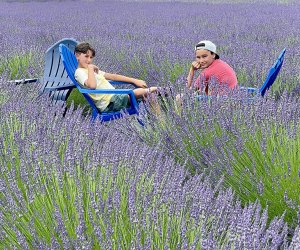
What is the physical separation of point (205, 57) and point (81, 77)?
0.99 meters

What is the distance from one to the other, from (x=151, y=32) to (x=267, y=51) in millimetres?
2420

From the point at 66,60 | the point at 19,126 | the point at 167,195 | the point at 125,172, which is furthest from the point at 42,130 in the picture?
the point at 66,60

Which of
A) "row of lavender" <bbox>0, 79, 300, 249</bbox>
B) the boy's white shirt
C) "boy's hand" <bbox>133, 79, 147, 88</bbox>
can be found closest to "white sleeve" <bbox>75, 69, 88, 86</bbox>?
the boy's white shirt

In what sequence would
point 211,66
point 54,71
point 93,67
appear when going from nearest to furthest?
point 211,66 → point 93,67 → point 54,71

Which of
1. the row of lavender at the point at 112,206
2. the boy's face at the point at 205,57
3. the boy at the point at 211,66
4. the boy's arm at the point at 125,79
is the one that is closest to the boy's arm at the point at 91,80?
the boy's arm at the point at 125,79

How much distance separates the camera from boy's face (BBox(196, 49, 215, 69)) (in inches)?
148

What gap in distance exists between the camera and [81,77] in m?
3.88

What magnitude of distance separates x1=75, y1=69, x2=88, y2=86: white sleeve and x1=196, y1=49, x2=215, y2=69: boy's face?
0.91m

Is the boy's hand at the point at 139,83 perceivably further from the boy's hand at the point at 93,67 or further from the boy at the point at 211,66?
the boy at the point at 211,66

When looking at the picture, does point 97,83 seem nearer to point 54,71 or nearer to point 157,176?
point 54,71

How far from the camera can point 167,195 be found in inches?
59.4

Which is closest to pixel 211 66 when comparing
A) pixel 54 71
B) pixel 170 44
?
pixel 54 71

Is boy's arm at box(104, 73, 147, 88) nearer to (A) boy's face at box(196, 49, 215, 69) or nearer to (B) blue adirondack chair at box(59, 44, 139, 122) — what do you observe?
(B) blue adirondack chair at box(59, 44, 139, 122)

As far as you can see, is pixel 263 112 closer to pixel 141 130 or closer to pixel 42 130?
pixel 141 130
